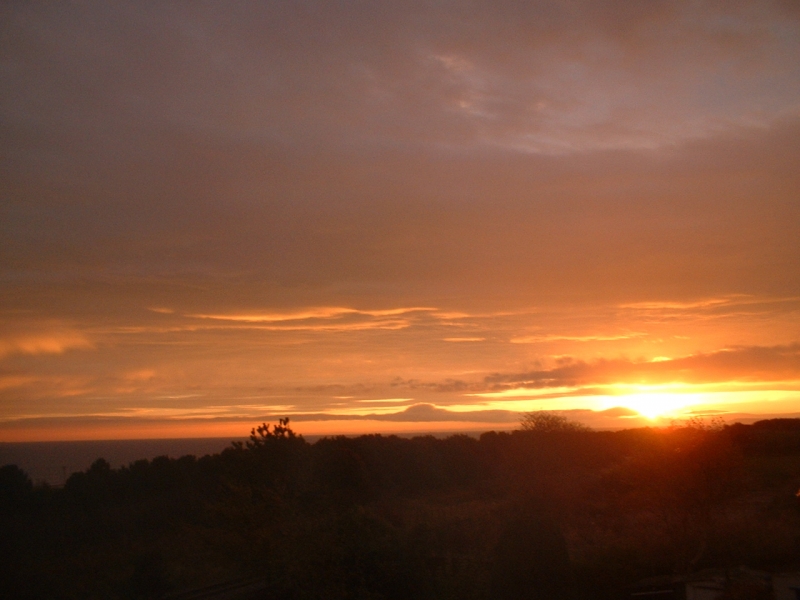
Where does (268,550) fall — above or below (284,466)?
below

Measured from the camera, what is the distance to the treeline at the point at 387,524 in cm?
1638

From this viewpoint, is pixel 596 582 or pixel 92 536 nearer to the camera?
pixel 596 582

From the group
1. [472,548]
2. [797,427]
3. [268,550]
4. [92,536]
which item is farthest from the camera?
[797,427]

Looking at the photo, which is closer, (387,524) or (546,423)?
(387,524)

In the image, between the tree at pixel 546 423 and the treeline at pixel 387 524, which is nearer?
the treeline at pixel 387 524

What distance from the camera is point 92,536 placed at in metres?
36.5

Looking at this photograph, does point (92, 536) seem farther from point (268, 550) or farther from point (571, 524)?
point (571, 524)

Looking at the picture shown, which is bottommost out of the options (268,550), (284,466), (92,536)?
(92,536)

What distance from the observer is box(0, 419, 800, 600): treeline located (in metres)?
16.4

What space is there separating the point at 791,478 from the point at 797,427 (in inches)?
995

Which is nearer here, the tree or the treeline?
the treeline

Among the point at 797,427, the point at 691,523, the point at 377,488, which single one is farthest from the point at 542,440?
the point at 691,523

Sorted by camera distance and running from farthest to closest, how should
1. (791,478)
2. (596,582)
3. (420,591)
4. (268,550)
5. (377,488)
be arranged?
(377,488), (791,478), (268,550), (596,582), (420,591)

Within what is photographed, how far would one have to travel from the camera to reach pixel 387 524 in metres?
16.9
